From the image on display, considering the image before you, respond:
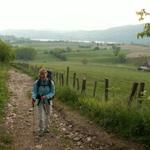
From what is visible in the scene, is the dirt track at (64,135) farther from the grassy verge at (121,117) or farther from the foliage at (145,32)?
the foliage at (145,32)

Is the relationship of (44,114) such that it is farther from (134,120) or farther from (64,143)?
(134,120)

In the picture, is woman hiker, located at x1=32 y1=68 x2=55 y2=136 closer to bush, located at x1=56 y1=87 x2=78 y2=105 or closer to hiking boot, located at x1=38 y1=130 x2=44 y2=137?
hiking boot, located at x1=38 y1=130 x2=44 y2=137

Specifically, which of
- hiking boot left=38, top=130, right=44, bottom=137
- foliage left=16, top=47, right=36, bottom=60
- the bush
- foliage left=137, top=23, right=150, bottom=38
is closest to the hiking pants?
hiking boot left=38, top=130, right=44, bottom=137

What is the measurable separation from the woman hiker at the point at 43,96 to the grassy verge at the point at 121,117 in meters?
2.09

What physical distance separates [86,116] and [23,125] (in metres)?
2.67

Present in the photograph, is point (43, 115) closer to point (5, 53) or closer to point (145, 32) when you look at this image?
point (145, 32)

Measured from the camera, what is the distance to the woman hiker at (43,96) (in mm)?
13000

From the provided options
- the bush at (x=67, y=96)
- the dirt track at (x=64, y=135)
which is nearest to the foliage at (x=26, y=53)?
the bush at (x=67, y=96)

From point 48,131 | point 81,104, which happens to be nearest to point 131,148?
point 48,131

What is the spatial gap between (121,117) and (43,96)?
2.73 metres

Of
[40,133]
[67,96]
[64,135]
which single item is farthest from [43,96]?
[67,96]

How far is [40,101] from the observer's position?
43.2ft

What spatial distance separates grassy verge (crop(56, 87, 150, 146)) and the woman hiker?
6.85ft

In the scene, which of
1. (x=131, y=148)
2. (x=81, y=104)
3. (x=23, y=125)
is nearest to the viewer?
(x=131, y=148)
